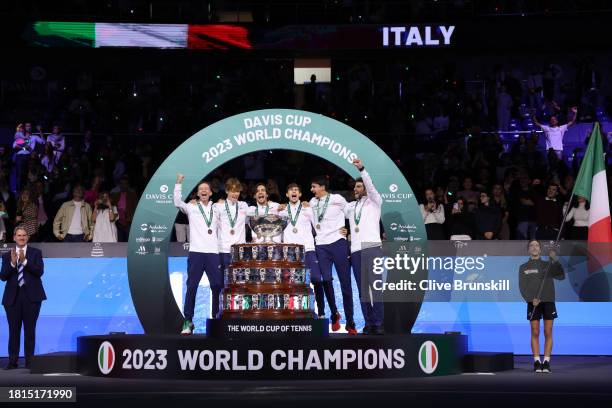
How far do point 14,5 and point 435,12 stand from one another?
10.1 meters

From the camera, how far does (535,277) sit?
16.5 m

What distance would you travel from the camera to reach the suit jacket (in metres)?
16.8

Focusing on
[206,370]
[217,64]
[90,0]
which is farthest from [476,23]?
[206,370]

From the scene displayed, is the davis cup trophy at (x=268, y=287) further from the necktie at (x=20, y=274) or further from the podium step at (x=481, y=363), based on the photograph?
the necktie at (x=20, y=274)

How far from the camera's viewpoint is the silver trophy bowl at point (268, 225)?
1540cm

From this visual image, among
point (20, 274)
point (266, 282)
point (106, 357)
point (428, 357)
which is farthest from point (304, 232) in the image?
point (20, 274)

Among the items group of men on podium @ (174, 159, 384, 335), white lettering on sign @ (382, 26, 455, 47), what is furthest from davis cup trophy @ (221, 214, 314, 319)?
white lettering on sign @ (382, 26, 455, 47)

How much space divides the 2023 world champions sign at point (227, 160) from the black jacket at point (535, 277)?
4.83 feet

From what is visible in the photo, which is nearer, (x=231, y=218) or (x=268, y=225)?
(x=268, y=225)

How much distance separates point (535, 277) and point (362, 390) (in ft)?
13.2

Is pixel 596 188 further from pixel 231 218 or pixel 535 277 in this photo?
pixel 231 218

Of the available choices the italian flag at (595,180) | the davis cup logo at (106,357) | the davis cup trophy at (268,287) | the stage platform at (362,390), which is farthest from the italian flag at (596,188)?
the davis cup logo at (106,357)

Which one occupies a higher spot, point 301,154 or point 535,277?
point 301,154

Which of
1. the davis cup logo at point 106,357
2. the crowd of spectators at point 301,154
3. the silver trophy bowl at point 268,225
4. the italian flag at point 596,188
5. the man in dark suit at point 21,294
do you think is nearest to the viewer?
the davis cup logo at point 106,357
